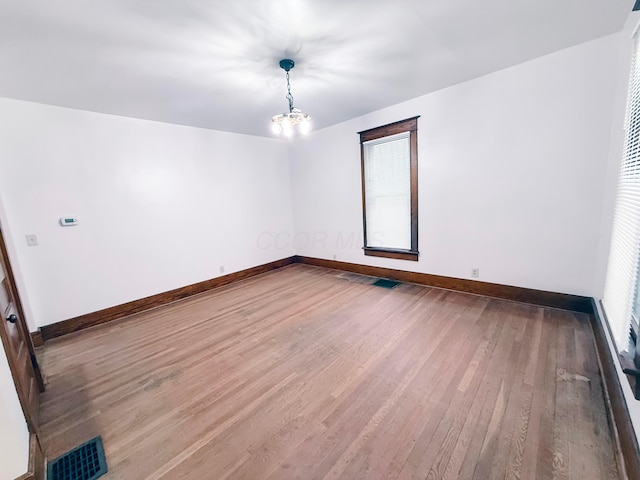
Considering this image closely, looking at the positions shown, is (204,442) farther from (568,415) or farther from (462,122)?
(462,122)

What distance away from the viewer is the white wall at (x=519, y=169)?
8.05 ft

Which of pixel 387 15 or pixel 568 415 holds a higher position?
pixel 387 15

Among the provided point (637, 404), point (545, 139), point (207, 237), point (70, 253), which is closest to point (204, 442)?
point (637, 404)

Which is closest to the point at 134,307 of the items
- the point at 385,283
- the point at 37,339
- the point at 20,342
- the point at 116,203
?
the point at 37,339

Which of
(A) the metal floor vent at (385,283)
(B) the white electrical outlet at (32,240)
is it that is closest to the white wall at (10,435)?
(B) the white electrical outlet at (32,240)

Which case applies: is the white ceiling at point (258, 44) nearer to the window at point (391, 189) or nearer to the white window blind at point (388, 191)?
the window at point (391, 189)

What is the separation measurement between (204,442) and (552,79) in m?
4.26

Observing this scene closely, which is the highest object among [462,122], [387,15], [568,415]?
[387,15]

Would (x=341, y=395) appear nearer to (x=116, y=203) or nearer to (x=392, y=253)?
(x=392, y=253)

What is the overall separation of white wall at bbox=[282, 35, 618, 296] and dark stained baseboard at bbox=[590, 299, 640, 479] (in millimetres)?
874

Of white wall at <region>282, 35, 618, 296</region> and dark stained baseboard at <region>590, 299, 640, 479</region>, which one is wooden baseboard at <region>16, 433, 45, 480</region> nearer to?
dark stained baseboard at <region>590, 299, 640, 479</region>

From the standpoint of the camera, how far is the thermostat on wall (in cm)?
295

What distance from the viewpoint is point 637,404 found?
4.13 ft

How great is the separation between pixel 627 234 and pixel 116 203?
5.03m
